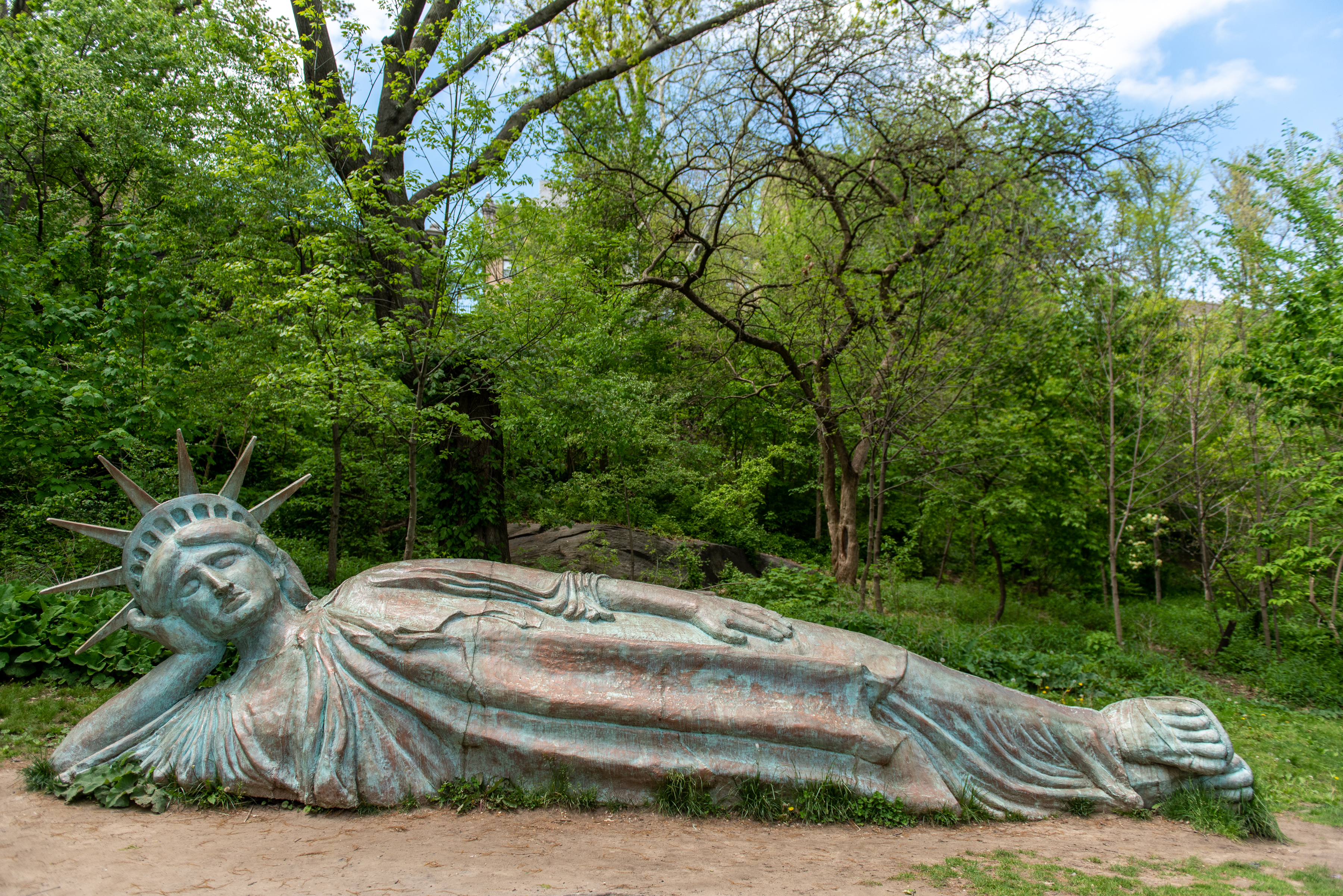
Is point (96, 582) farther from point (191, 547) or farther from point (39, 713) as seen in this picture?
point (39, 713)

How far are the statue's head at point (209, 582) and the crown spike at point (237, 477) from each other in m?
0.32

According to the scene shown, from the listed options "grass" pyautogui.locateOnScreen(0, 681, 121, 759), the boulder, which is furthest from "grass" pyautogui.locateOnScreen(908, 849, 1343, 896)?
the boulder

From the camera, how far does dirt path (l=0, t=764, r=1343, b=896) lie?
322 cm

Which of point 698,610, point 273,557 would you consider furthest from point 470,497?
point 698,610

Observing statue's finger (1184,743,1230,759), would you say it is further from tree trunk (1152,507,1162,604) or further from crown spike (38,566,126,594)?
tree trunk (1152,507,1162,604)

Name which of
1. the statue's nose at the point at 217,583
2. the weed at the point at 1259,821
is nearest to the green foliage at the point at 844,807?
the weed at the point at 1259,821

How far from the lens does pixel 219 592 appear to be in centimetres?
428

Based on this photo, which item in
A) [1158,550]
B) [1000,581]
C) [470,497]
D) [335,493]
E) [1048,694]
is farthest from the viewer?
[1158,550]

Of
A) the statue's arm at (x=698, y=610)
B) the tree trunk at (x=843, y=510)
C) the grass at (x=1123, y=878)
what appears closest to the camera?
the grass at (x=1123, y=878)

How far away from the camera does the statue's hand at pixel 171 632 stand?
434 cm

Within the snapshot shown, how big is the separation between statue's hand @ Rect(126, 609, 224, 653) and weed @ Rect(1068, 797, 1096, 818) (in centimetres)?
505

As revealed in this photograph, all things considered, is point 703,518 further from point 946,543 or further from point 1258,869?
point 1258,869

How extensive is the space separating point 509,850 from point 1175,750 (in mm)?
3720

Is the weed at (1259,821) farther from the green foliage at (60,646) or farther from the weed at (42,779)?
the green foliage at (60,646)
